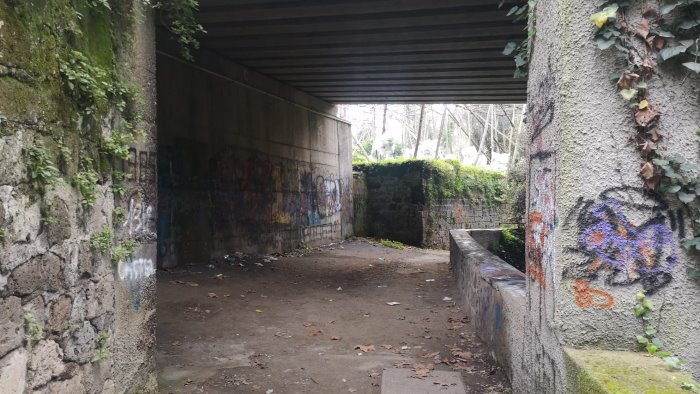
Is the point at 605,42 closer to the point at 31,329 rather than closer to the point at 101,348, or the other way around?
the point at 31,329

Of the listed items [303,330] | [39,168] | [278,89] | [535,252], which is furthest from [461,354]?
[278,89]

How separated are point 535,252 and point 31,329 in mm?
2923

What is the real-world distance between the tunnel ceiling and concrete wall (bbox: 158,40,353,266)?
2.27 feet

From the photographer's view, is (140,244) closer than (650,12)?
No

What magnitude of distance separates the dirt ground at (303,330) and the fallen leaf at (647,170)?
2.45m

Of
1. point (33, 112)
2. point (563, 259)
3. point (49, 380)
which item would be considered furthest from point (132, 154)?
point (563, 259)

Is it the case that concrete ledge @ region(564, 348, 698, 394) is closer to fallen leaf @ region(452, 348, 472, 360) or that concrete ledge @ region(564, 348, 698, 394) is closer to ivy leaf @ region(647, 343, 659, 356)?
ivy leaf @ region(647, 343, 659, 356)

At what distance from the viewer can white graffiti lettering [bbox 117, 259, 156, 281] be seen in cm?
354

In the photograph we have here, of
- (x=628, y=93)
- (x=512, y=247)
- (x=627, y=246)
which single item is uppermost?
(x=628, y=93)

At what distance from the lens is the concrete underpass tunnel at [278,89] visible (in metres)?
8.41

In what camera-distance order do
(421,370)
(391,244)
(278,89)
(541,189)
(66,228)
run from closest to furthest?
(66,228)
(541,189)
(421,370)
(278,89)
(391,244)

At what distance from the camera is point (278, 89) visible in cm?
1287

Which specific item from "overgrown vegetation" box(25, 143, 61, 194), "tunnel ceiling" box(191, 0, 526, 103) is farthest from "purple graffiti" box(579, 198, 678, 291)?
"tunnel ceiling" box(191, 0, 526, 103)

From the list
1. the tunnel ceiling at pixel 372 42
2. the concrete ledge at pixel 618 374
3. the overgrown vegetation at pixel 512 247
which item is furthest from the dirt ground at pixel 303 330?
the tunnel ceiling at pixel 372 42
